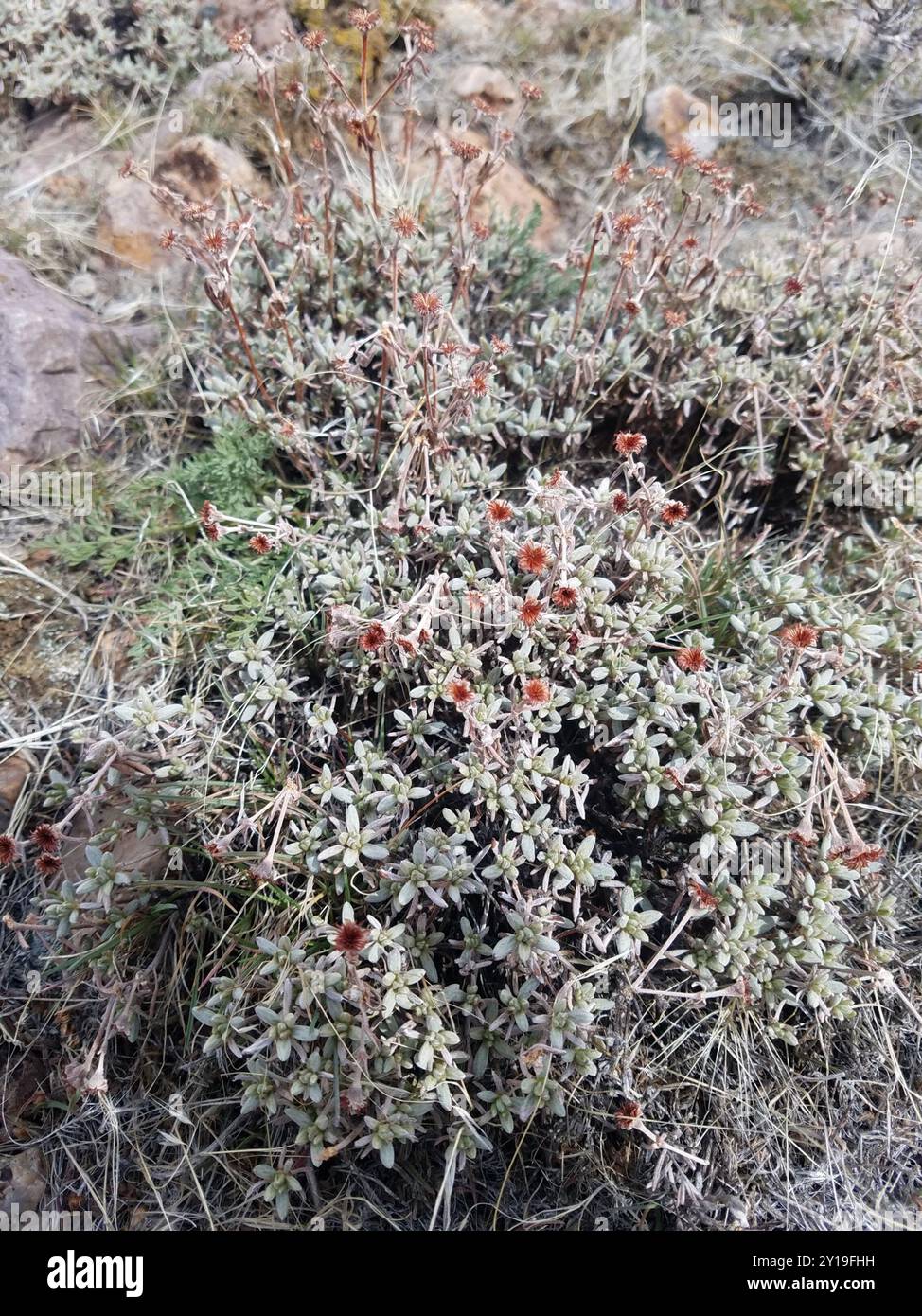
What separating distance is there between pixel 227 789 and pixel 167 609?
0.75m

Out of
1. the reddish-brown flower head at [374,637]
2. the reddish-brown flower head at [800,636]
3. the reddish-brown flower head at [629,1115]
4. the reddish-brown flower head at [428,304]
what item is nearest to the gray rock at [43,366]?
the reddish-brown flower head at [428,304]

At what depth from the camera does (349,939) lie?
1.94m

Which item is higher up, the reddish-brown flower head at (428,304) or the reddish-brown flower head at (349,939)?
the reddish-brown flower head at (428,304)

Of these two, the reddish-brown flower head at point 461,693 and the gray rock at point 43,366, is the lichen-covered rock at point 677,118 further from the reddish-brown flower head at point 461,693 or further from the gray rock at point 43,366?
the reddish-brown flower head at point 461,693

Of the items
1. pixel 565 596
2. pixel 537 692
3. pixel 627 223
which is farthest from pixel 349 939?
pixel 627 223

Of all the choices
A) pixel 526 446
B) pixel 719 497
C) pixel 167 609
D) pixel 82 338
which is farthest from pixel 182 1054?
pixel 82 338

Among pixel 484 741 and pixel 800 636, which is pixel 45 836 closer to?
pixel 484 741

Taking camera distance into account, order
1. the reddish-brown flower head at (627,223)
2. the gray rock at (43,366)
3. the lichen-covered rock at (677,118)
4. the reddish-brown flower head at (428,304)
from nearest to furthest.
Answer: the reddish-brown flower head at (428,304), the reddish-brown flower head at (627,223), the gray rock at (43,366), the lichen-covered rock at (677,118)

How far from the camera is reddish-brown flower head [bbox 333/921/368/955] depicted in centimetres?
194

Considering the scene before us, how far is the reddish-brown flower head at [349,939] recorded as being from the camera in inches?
76.3

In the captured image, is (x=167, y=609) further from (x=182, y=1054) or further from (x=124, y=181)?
(x=124, y=181)

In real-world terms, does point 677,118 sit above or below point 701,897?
above

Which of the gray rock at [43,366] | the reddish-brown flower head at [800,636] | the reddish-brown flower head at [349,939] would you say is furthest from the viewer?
the gray rock at [43,366]

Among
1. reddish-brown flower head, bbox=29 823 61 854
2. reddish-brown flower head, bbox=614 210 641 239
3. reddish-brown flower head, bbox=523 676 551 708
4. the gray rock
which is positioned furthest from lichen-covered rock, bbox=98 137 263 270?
reddish-brown flower head, bbox=523 676 551 708
